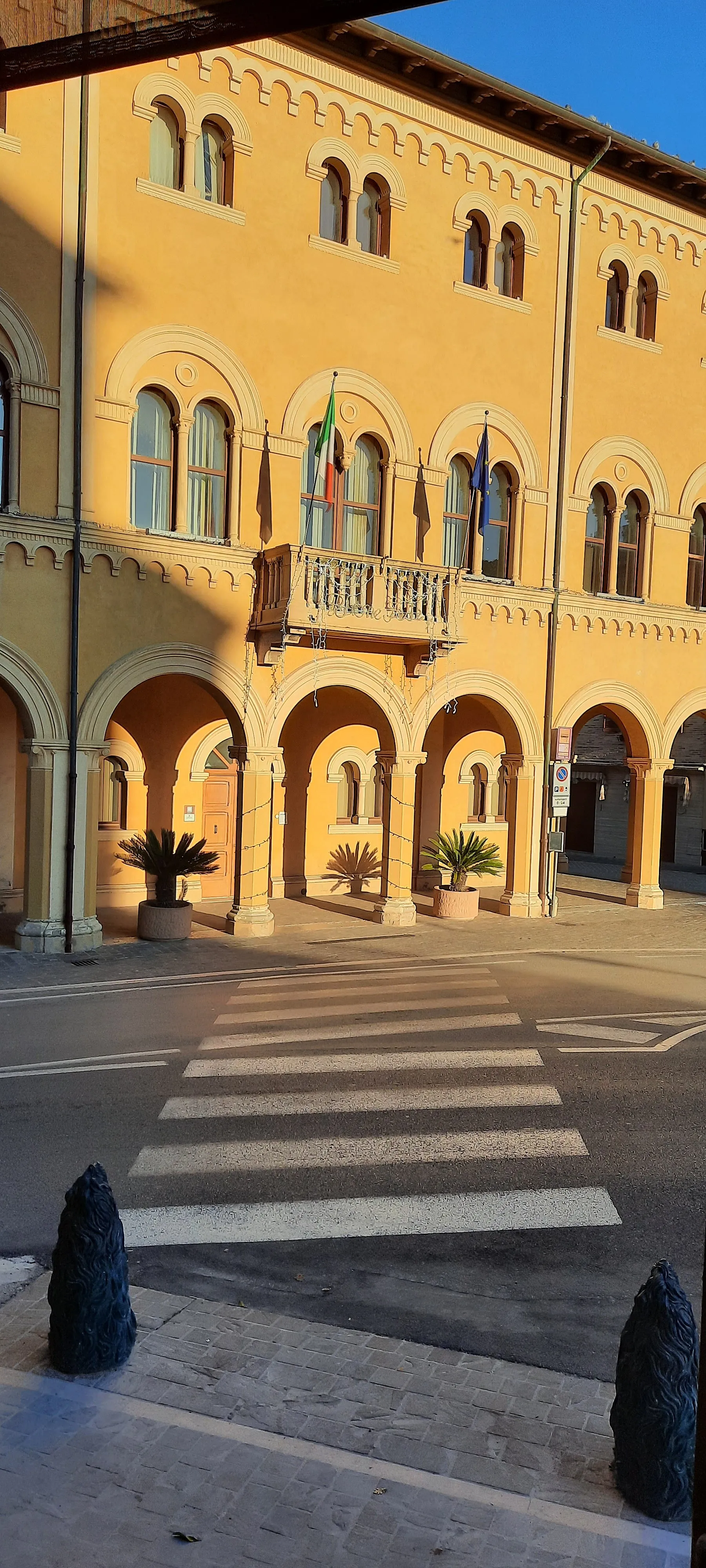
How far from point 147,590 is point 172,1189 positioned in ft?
35.9

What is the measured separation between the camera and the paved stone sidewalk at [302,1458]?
4.29 meters

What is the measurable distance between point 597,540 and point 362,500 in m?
5.65

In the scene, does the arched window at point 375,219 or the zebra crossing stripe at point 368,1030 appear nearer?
the zebra crossing stripe at point 368,1030

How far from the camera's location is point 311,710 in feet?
77.8

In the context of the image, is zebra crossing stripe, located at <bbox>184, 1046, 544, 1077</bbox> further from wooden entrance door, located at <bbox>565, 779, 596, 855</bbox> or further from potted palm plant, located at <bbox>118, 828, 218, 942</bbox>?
wooden entrance door, located at <bbox>565, 779, 596, 855</bbox>

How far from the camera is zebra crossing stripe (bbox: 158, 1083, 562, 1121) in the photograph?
9484mm

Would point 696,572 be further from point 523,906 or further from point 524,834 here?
point 523,906

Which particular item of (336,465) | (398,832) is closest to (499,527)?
(336,465)

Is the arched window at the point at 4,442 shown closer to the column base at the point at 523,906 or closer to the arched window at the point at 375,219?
the arched window at the point at 375,219

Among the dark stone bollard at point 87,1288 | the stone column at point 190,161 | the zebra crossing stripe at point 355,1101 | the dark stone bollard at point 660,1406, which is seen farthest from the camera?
the stone column at point 190,161

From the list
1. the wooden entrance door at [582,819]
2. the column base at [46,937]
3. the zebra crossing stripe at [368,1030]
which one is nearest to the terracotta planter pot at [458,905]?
the column base at [46,937]

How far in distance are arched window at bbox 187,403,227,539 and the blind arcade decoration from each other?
49.1 feet

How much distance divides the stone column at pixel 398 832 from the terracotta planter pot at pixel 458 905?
919 mm

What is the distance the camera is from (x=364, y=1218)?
7.39 metres
